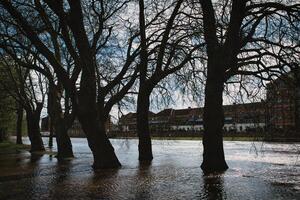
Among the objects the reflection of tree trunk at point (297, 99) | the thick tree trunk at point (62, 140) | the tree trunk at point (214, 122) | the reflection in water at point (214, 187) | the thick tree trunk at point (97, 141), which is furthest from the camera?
the thick tree trunk at point (62, 140)

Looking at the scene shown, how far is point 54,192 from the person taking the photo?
1202 centimetres

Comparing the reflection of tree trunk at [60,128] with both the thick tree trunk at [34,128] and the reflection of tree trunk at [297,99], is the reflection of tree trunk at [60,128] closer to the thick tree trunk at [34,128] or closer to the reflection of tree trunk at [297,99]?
the thick tree trunk at [34,128]

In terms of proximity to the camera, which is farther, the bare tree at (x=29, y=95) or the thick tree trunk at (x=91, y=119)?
the bare tree at (x=29, y=95)

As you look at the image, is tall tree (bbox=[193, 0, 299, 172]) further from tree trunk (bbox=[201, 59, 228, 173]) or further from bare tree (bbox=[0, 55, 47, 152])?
bare tree (bbox=[0, 55, 47, 152])

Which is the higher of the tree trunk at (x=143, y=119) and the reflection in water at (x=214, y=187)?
the tree trunk at (x=143, y=119)

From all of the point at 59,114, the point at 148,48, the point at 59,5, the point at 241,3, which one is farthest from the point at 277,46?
the point at 59,114

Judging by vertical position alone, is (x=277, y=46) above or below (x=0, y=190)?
above

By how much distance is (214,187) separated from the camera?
12.5 metres

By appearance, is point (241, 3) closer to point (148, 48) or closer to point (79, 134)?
point (148, 48)

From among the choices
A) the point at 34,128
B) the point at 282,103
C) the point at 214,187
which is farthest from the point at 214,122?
the point at 34,128

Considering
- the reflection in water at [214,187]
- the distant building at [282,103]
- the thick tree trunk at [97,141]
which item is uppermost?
the distant building at [282,103]

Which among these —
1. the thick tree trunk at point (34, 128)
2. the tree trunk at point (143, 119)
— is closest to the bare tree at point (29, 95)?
the thick tree trunk at point (34, 128)

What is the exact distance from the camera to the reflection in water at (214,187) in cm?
1078

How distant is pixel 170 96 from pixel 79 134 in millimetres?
131221
